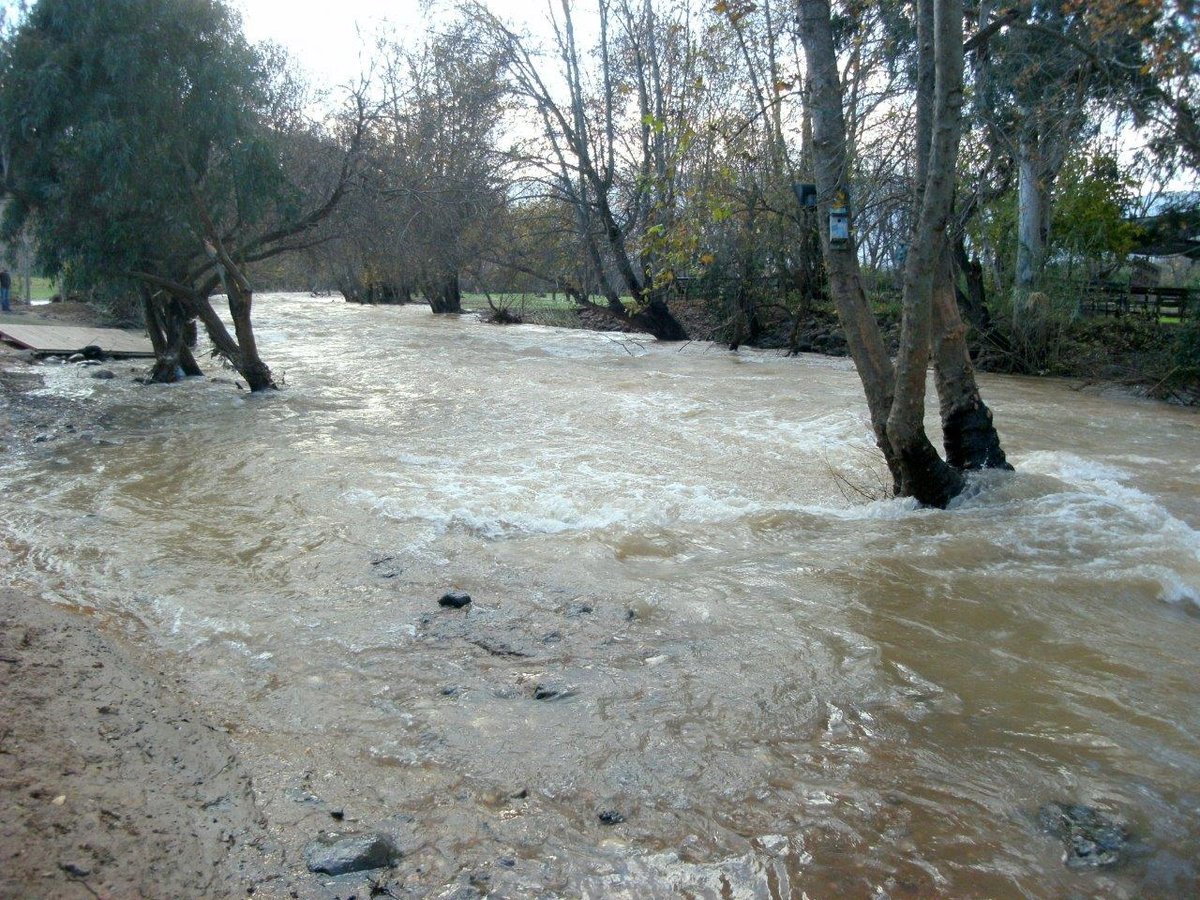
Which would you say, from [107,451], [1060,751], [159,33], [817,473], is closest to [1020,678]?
[1060,751]

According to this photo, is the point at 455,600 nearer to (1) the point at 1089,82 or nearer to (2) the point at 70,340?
(1) the point at 1089,82

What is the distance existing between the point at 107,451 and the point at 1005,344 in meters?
16.9

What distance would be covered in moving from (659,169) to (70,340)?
15.0 meters

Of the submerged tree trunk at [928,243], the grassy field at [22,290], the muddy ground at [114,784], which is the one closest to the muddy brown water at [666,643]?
the muddy ground at [114,784]

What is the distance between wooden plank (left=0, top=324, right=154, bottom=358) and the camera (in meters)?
21.8

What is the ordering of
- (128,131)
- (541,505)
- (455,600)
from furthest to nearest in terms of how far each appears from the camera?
(128,131) → (541,505) → (455,600)

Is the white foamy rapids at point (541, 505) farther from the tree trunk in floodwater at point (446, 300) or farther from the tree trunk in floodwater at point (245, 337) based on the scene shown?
the tree trunk in floodwater at point (446, 300)

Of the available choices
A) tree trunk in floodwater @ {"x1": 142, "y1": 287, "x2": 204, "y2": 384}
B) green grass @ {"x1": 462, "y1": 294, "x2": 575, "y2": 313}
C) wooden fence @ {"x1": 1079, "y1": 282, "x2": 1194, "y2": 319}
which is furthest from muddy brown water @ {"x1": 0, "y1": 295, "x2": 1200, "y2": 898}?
green grass @ {"x1": 462, "y1": 294, "x2": 575, "y2": 313}

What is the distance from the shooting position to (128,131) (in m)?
13.6

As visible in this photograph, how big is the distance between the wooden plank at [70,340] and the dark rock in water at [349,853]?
21435mm

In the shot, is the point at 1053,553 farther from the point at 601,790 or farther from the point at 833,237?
the point at 601,790

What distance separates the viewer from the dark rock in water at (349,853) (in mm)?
3250

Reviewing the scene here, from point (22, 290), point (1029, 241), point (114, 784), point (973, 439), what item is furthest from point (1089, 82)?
point (22, 290)

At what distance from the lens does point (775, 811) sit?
3719mm
